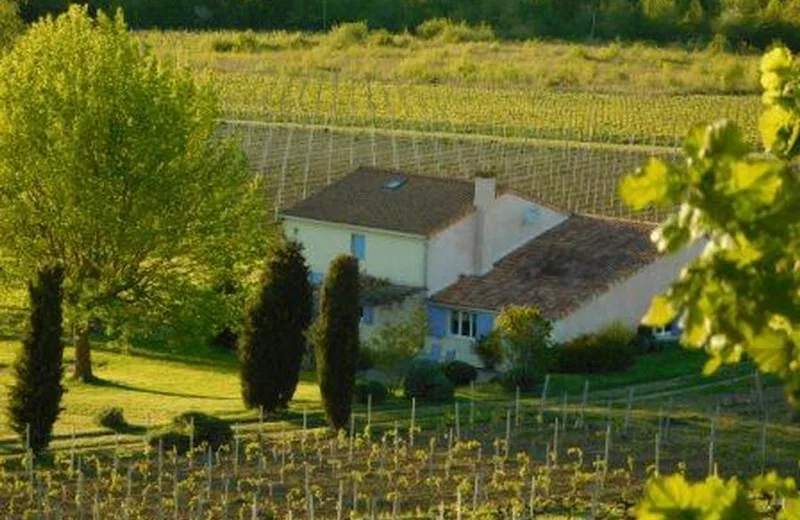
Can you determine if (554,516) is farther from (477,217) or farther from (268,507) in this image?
(477,217)

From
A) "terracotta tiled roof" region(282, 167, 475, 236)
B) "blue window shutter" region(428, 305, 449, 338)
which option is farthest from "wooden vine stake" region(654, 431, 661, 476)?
"terracotta tiled roof" region(282, 167, 475, 236)

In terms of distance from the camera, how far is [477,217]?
174 ft

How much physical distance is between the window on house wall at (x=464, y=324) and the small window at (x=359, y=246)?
2993 millimetres

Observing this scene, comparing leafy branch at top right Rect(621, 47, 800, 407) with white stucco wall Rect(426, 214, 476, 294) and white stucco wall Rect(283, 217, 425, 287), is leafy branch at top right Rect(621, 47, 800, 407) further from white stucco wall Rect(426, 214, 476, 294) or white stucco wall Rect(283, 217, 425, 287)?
white stucco wall Rect(426, 214, 476, 294)

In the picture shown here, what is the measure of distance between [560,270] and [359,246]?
5073mm

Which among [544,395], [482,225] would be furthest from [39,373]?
[482,225]

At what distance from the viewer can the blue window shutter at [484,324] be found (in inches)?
2009

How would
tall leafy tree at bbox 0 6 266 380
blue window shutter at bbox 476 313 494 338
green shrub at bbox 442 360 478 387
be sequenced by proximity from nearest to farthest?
1. green shrub at bbox 442 360 478 387
2. tall leafy tree at bbox 0 6 266 380
3. blue window shutter at bbox 476 313 494 338

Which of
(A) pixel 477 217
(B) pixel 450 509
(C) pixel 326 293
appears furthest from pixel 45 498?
(A) pixel 477 217

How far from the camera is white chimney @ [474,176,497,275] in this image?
53.0 metres

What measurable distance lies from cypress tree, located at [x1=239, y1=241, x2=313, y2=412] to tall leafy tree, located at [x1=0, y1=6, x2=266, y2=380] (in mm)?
4869

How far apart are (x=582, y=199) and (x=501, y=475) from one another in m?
32.9

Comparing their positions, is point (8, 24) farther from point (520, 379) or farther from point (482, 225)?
point (520, 379)

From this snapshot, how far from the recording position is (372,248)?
53.3 meters
